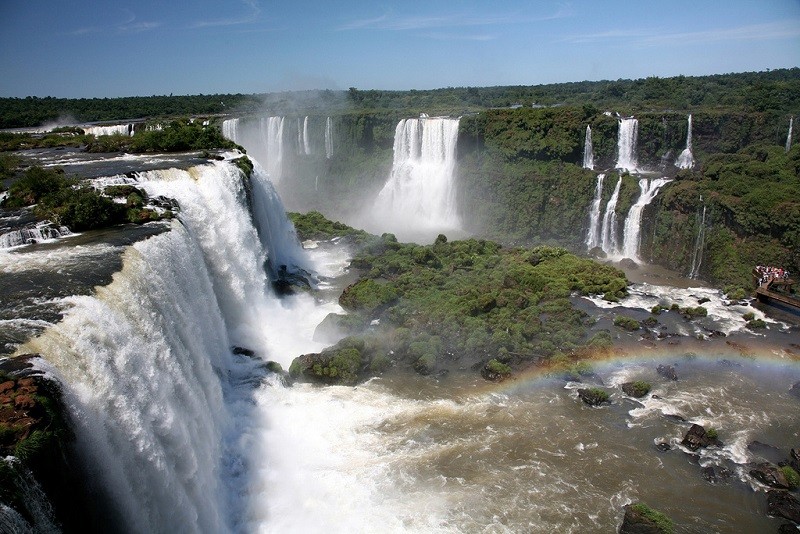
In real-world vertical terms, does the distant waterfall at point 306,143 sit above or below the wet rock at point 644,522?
above

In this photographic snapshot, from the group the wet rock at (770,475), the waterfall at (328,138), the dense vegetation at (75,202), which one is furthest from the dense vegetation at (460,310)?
the waterfall at (328,138)

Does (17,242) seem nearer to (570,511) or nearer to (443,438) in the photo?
(443,438)

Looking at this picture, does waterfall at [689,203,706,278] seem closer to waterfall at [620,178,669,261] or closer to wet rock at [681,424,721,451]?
waterfall at [620,178,669,261]

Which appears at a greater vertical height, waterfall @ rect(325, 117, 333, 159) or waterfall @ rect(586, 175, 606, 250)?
waterfall @ rect(325, 117, 333, 159)

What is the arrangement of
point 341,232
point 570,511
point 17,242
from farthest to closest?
point 341,232
point 17,242
point 570,511

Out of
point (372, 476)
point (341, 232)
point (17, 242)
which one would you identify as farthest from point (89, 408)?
point (341, 232)

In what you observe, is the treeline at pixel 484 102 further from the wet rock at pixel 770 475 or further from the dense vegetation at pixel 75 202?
the dense vegetation at pixel 75 202

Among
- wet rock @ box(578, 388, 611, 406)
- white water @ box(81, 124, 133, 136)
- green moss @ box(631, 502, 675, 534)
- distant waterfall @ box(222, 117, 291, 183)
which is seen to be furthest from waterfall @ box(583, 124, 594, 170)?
white water @ box(81, 124, 133, 136)
